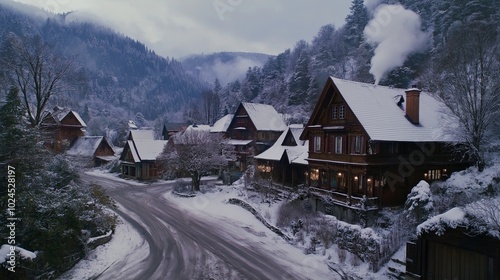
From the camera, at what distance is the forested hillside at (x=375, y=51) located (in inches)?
1657

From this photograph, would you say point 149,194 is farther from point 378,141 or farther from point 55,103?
point 378,141

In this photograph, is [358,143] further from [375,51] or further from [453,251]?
[375,51]

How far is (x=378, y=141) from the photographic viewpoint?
79.3 feet

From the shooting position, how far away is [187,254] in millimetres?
19156

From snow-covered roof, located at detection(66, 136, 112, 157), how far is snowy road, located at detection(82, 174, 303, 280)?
38.9m

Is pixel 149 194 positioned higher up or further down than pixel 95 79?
further down

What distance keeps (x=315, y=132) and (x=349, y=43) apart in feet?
198

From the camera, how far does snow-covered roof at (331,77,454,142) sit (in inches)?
985

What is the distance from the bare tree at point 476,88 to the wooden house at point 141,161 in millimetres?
40355

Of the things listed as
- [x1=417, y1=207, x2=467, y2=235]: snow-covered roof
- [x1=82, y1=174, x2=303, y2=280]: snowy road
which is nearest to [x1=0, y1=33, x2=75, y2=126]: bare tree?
[x1=82, y1=174, x2=303, y2=280]: snowy road

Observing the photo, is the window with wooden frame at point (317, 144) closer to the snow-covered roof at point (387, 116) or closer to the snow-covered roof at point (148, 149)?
the snow-covered roof at point (387, 116)

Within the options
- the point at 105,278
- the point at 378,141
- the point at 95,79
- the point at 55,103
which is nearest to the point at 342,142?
the point at 378,141

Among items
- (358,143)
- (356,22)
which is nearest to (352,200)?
(358,143)

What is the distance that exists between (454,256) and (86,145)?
6730 centimetres
